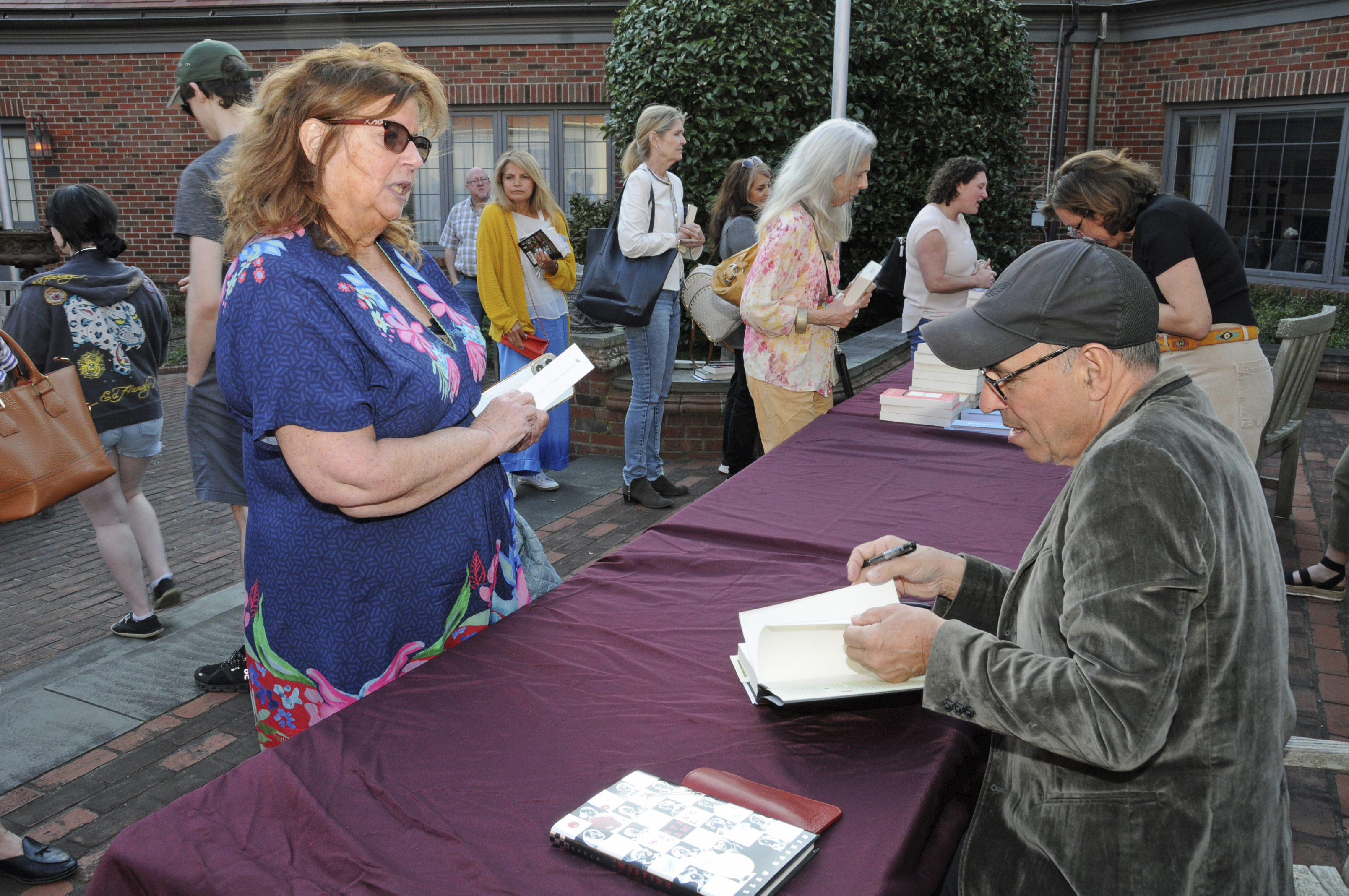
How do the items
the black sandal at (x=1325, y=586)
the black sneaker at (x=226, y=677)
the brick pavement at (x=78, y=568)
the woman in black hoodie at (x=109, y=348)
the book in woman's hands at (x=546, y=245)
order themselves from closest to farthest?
the black sneaker at (x=226, y=677) < the woman in black hoodie at (x=109, y=348) < the brick pavement at (x=78, y=568) < the black sandal at (x=1325, y=586) < the book in woman's hands at (x=546, y=245)

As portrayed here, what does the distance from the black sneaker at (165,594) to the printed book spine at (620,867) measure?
365 cm

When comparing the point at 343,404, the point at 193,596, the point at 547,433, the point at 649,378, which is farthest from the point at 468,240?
the point at 343,404

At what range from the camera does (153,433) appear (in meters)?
4.06

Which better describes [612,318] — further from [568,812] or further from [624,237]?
[568,812]

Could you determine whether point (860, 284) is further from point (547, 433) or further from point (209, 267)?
point (547, 433)

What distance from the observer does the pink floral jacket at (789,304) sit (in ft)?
13.0

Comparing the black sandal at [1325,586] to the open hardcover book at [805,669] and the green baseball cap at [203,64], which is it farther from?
the green baseball cap at [203,64]

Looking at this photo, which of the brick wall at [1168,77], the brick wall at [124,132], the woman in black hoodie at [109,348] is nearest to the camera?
the woman in black hoodie at [109,348]

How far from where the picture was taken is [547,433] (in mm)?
5660

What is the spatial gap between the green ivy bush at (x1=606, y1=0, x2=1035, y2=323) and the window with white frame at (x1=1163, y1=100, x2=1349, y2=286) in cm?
237

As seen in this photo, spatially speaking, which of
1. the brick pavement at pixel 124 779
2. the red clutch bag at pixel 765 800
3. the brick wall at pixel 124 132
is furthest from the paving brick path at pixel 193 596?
the brick wall at pixel 124 132

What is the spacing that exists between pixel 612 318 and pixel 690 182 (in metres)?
3.40

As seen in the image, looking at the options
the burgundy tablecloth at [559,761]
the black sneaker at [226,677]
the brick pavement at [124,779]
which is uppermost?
the burgundy tablecloth at [559,761]

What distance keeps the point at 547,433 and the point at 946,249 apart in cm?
251
